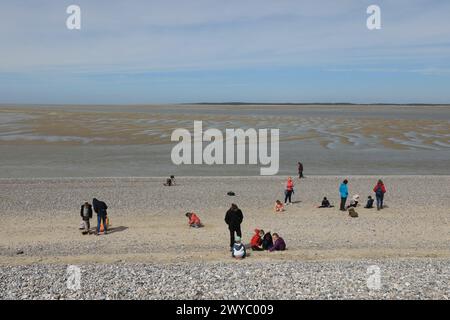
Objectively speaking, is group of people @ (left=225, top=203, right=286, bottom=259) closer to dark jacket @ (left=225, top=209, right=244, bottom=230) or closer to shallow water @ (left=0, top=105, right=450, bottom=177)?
dark jacket @ (left=225, top=209, right=244, bottom=230)

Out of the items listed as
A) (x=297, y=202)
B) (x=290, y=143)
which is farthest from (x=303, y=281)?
(x=290, y=143)

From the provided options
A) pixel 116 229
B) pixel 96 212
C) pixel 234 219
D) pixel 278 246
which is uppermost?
pixel 234 219

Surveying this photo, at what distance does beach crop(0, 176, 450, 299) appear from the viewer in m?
9.49

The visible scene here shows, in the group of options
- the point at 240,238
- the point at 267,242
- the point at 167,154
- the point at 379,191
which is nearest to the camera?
the point at 240,238

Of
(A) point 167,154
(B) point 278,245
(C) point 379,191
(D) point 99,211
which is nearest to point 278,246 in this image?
(B) point 278,245

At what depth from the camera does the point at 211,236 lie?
47.0ft

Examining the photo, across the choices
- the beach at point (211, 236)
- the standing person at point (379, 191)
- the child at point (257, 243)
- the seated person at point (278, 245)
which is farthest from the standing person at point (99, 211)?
the standing person at point (379, 191)

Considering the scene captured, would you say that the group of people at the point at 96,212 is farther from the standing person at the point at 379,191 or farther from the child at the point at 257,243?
the standing person at the point at 379,191

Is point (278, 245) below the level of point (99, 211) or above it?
below

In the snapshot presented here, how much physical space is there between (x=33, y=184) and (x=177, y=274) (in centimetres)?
1620

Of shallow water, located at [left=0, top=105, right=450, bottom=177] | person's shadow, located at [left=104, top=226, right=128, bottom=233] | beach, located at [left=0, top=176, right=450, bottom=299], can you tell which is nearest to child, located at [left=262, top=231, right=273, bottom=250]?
beach, located at [left=0, top=176, right=450, bottom=299]

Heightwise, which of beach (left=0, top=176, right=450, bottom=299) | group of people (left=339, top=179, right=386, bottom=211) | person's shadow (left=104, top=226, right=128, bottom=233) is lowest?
person's shadow (left=104, top=226, right=128, bottom=233)

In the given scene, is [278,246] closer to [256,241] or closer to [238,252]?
[256,241]
